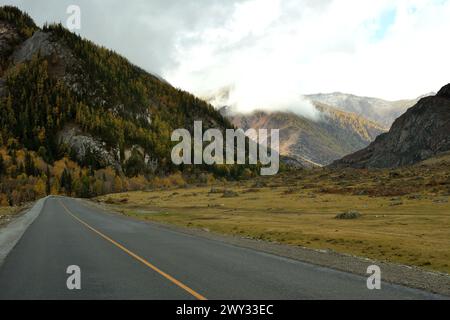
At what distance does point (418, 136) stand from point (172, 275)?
146766 millimetres

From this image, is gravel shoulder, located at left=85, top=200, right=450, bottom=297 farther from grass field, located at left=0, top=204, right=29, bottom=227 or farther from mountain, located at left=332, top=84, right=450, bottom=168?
mountain, located at left=332, top=84, right=450, bottom=168

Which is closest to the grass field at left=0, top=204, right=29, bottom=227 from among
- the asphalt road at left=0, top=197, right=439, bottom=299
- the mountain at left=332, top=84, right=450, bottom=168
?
the asphalt road at left=0, top=197, right=439, bottom=299

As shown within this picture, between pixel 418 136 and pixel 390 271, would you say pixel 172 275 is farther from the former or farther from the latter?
pixel 418 136

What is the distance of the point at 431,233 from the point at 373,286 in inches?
Result: 785

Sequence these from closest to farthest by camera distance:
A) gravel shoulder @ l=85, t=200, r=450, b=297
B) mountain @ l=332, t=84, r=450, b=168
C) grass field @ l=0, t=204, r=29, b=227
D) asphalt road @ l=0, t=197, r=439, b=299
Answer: asphalt road @ l=0, t=197, r=439, b=299, gravel shoulder @ l=85, t=200, r=450, b=297, grass field @ l=0, t=204, r=29, b=227, mountain @ l=332, t=84, r=450, b=168

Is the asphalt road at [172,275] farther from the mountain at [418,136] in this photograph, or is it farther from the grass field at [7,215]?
the mountain at [418,136]

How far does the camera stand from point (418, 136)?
474 feet

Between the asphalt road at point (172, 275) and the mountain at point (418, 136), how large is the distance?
129318 millimetres

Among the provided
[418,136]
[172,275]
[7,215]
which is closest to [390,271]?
[172,275]

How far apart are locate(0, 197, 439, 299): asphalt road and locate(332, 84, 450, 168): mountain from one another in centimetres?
12932

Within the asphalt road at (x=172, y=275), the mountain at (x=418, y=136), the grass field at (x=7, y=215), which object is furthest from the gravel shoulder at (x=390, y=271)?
the mountain at (x=418, y=136)

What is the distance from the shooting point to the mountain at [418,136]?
13688cm

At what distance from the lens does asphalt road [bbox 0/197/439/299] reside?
11.2 m
